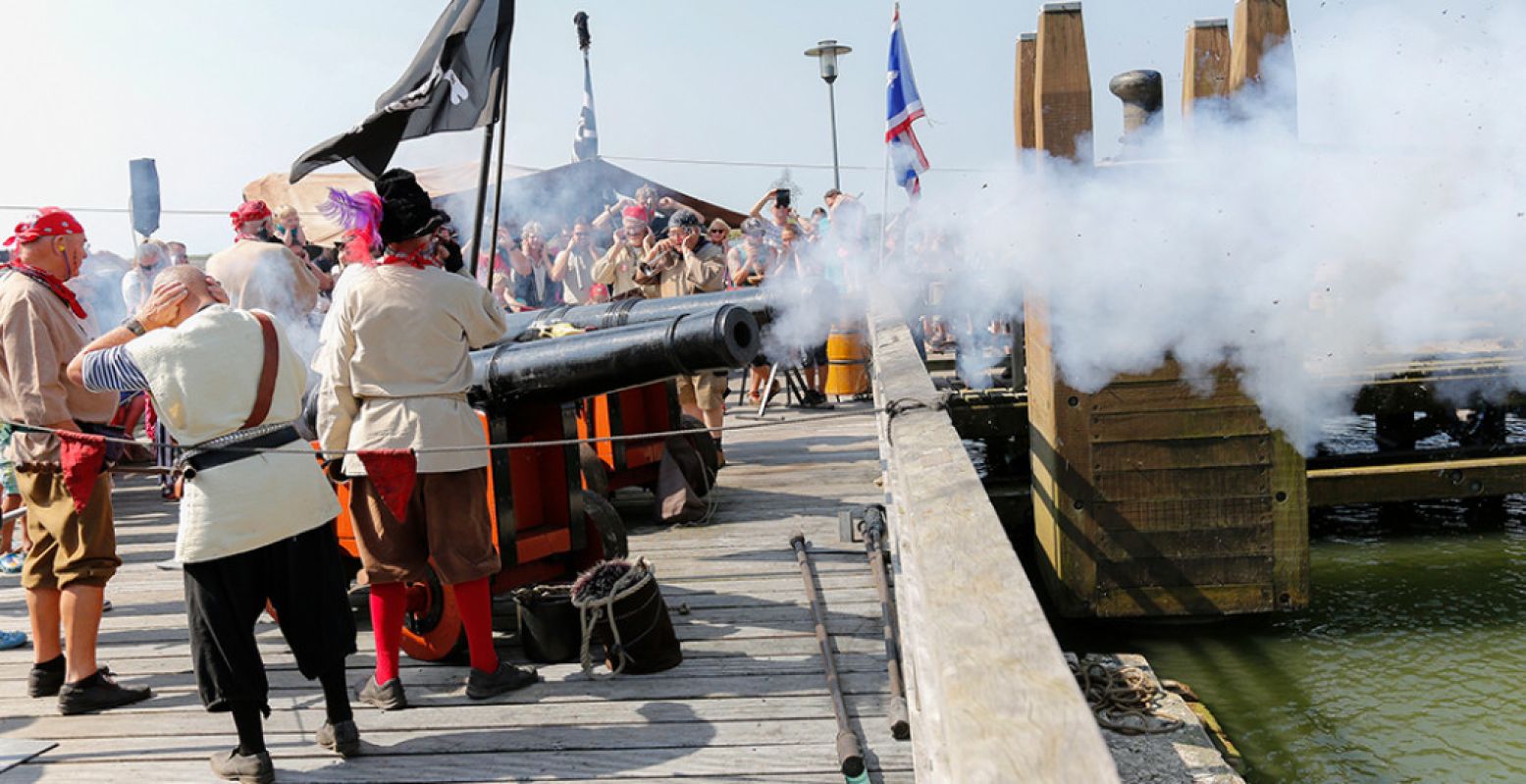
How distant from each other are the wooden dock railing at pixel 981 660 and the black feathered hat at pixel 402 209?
233 centimetres

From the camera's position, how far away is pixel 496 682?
4.30 meters

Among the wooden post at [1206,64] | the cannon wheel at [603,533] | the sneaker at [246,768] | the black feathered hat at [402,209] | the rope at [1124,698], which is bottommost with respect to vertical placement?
the rope at [1124,698]

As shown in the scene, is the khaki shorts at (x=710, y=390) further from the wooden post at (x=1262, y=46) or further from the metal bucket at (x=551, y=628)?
the wooden post at (x=1262, y=46)

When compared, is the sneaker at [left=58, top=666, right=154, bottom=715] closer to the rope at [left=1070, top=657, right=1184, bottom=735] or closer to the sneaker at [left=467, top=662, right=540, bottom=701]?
the sneaker at [left=467, top=662, right=540, bottom=701]

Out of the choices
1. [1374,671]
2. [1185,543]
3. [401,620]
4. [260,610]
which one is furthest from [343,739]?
[1374,671]

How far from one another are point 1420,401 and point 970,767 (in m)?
8.48

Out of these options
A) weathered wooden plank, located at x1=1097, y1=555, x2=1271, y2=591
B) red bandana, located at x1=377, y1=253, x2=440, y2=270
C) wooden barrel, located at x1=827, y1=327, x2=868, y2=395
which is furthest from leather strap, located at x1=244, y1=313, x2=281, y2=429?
wooden barrel, located at x1=827, y1=327, x2=868, y2=395

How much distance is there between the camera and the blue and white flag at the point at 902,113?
11.0 m

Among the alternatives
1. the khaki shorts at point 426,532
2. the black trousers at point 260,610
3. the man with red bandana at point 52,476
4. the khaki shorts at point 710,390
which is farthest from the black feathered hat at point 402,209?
the khaki shorts at point 710,390

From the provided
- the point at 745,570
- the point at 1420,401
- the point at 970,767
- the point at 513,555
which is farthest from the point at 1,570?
the point at 1420,401

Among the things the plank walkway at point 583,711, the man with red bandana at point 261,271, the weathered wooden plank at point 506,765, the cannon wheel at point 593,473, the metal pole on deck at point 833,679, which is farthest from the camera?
the man with red bandana at point 261,271

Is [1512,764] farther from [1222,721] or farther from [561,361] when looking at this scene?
[561,361]

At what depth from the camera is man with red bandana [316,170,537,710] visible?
4148 millimetres

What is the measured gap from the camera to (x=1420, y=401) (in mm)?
8453
